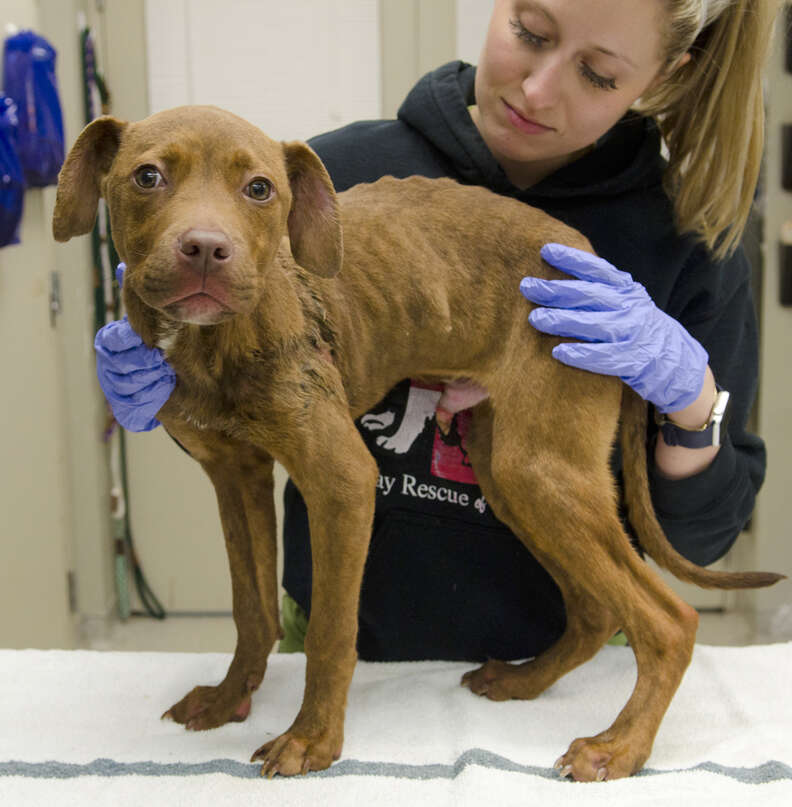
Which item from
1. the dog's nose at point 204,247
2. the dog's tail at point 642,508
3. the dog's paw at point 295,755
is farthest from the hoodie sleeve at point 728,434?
the dog's nose at point 204,247

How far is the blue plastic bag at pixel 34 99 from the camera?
3.02m

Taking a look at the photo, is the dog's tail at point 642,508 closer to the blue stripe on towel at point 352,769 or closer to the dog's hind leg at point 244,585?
the blue stripe on towel at point 352,769

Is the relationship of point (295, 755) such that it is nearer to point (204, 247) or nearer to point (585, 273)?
point (204, 247)

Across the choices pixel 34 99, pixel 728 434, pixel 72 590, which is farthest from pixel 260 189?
pixel 72 590

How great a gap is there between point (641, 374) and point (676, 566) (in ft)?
1.36

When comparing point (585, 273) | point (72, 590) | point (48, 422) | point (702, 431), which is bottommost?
point (72, 590)

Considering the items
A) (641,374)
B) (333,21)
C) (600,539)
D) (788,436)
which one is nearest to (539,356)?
(641,374)

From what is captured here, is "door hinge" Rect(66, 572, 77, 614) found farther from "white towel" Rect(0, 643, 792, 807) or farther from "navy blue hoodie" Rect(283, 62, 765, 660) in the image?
"navy blue hoodie" Rect(283, 62, 765, 660)

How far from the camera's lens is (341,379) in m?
1.66

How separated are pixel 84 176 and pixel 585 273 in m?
0.94

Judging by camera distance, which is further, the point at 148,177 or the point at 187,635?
the point at 187,635

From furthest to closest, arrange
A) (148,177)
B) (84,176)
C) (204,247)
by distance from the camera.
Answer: (84,176)
(148,177)
(204,247)

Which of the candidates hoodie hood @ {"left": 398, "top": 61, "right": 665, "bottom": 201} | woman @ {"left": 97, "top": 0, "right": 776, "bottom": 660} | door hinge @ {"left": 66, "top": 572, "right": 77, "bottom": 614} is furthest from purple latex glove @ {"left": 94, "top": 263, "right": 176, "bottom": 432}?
door hinge @ {"left": 66, "top": 572, "right": 77, "bottom": 614}

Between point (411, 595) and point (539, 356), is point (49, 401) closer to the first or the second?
point (411, 595)
